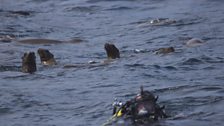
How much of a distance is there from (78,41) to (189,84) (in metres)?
7.88

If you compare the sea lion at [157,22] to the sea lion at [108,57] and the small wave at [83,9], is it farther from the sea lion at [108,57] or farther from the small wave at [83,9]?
the sea lion at [108,57]

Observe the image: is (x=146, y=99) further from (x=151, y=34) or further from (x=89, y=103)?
(x=151, y=34)

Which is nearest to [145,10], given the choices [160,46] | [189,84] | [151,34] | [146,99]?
[151,34]

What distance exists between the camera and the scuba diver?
11.5 metres

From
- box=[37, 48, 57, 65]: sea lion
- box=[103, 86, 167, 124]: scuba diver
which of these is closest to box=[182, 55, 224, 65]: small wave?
box=[37, 48, 57, 65]: sea lion

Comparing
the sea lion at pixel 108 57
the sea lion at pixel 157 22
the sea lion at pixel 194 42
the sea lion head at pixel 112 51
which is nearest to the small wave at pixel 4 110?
the sea lion at pixel 108 57

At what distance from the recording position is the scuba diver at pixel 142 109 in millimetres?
11531

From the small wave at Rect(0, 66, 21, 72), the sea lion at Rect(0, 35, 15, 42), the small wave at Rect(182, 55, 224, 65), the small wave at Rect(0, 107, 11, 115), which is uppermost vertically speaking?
the sea lion at Rect(0, 35, 15, 42)

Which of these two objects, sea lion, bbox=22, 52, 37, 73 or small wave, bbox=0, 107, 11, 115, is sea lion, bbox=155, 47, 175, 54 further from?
small wave, bbox=0, 107, 11, 115

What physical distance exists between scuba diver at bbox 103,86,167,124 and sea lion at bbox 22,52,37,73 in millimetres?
5437

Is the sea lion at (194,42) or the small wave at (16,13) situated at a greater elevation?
the small wave at (16,13)

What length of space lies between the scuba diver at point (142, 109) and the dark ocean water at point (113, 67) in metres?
0.23

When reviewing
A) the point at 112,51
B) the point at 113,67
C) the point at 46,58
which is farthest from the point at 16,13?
the point at 113,67

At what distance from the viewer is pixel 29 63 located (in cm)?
1739
